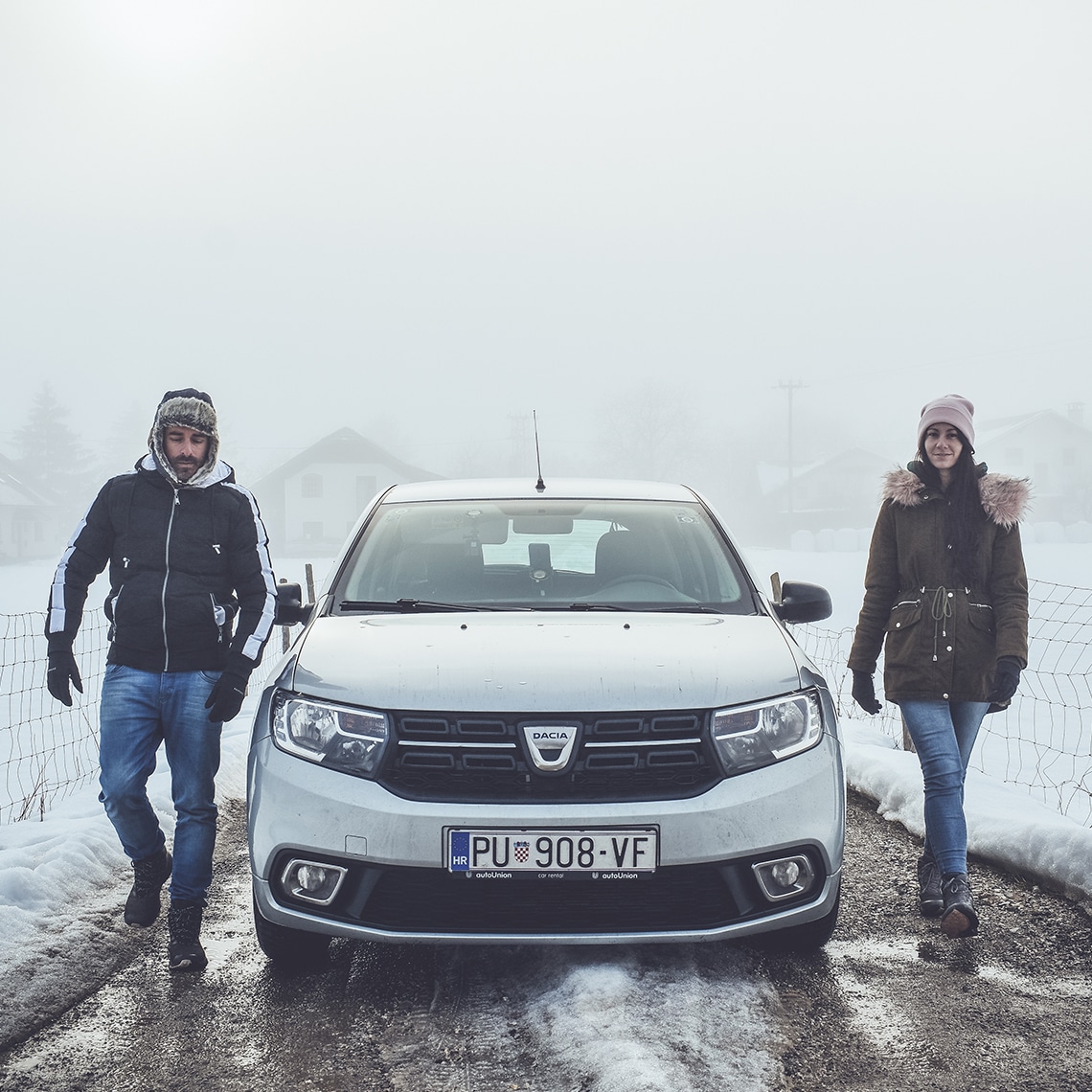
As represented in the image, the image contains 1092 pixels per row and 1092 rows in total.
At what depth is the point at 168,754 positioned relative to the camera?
3.79 metres

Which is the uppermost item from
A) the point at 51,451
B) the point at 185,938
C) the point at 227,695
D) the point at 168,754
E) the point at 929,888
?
the point at 227,695

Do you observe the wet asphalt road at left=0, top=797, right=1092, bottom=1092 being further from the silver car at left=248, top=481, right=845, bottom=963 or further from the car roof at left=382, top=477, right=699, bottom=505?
the car roof at left=382, top=477, right=699, bottom=505

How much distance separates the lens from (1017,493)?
13.5 feet

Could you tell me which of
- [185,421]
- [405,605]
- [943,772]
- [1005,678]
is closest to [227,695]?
[405,605]

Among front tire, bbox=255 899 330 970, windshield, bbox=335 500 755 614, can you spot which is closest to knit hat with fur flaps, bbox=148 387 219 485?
windshield, bbox=335 500 755 614

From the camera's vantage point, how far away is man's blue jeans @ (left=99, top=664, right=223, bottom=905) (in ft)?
12.4

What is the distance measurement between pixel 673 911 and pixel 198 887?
1.67 meters

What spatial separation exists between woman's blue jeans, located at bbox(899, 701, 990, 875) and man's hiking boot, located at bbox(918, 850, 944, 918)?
10 cm

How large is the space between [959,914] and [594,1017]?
59.0 inches

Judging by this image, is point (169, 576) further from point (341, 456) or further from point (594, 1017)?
point (341, 456)

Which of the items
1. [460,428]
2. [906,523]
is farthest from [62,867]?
[460,428]

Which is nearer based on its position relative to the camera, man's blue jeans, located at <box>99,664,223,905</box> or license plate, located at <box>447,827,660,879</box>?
license plate, located at <box>447,827,660,879</box>

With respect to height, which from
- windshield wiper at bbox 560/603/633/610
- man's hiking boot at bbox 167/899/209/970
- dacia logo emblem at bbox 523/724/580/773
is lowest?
man's hiking boot at bbox 167/899/209/970

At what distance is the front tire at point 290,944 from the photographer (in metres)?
3.40
